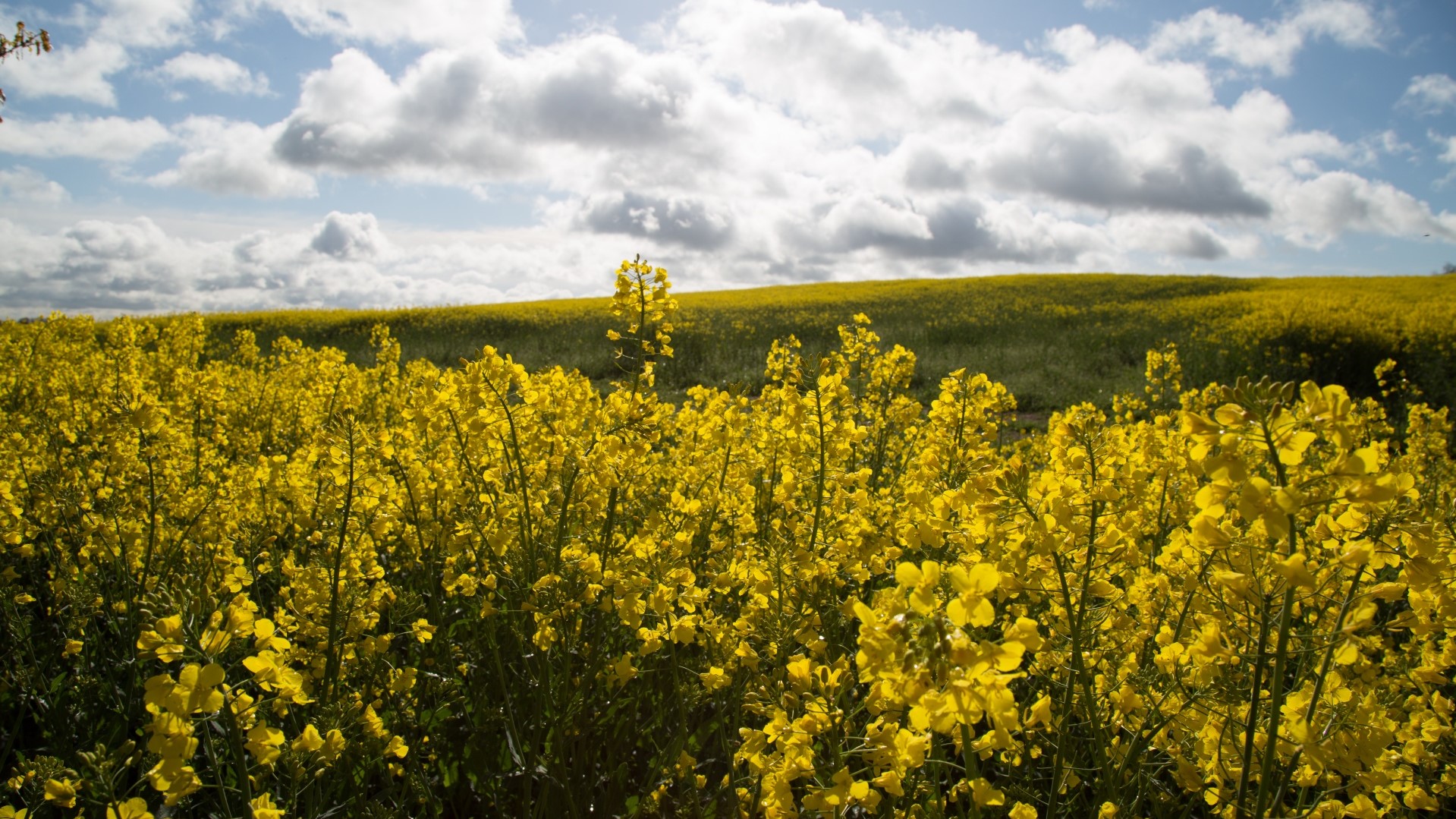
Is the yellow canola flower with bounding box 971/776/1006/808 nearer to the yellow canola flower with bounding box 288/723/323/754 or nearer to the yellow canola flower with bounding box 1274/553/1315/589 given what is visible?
the yellow canola flower with bounding box 1274/553/1315/589

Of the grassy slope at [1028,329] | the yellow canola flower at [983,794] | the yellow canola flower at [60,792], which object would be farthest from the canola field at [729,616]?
the grassy slope at [1028,329]

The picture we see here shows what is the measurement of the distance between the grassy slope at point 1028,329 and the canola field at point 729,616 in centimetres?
626

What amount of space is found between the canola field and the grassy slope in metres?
6.26

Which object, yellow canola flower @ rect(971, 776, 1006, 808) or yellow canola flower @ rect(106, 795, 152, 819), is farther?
yellow canola flower @ rect(106, 795, 152, 819)

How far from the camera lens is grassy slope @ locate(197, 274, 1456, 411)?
15.2 metres

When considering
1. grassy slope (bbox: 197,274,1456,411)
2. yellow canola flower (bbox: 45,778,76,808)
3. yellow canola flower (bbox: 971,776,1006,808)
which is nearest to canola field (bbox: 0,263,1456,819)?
yellow canola flower (bbox: 45,778,76,808)

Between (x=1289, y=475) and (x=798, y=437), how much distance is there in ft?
5.75

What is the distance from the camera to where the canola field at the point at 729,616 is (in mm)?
1383

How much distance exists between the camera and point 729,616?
3285 mm

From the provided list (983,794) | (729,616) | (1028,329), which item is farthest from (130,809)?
(1028,329)

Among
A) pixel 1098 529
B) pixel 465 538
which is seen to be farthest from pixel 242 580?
pixel 1098 529

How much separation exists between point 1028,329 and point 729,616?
806 inches

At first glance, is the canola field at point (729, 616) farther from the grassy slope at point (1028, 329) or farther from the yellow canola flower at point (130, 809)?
the grassy slope at point (1028, 329)

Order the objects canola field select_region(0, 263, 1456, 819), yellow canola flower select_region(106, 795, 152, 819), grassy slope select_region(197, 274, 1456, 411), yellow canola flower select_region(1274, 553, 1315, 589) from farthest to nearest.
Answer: grassy slope select_region(197, 274, 1456, 411), yellow canola flower select_region(106, 795, 152, 819), canola field select_region(0, 263, 1456, 819), yellow canola flower select_region(1274, 553, 1315, 589)
